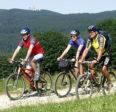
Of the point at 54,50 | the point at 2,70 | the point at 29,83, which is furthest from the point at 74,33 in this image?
the point at 2,70

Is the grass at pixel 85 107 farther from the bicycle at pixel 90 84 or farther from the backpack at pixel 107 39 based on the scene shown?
the backpack at pixel 107 39

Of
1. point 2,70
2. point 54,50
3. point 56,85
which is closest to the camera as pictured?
point 56,85

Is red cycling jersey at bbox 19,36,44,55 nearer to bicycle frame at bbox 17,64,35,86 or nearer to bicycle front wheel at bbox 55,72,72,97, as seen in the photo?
bicycle frame at bbox 17,64,35,86

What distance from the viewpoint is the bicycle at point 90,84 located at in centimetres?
1453

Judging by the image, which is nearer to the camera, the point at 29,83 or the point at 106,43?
the point at 106,43

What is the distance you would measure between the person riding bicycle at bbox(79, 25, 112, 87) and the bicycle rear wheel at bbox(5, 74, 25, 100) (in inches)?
89.3

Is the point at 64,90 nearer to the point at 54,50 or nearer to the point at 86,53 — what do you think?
the point at 86,53

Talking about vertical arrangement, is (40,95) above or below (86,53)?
below

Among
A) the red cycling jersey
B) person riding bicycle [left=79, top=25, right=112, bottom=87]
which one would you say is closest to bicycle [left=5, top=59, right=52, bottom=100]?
the red cycling jersey

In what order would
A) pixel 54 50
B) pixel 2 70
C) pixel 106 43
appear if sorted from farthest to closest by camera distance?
pixel 2 70
pixel 54 50
pixel 106 43

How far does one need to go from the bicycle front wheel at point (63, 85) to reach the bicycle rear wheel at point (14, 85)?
1.04 m

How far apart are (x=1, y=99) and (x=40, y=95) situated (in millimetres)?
1118

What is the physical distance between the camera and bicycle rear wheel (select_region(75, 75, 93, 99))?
14.4 meters

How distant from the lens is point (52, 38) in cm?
3384
